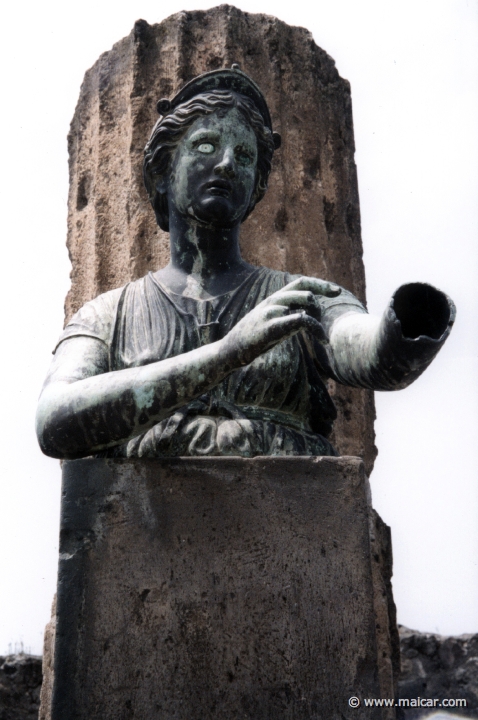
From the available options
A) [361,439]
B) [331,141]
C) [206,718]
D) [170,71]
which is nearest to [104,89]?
[170,71]

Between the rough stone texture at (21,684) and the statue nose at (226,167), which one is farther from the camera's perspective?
the rough stone texture at (21,684)

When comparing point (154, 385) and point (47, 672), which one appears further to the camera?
point (47, 672)

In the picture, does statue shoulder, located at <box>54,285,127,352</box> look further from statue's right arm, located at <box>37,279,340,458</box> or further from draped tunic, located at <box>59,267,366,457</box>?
statue's right arm, located at <box>37,279,340,458</box>

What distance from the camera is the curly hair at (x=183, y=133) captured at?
492cm

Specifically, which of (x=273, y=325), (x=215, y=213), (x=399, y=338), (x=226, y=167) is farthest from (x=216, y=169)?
(x=399, y=338)

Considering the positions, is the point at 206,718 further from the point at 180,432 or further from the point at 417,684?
the point at 417,684

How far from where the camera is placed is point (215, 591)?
4004mm

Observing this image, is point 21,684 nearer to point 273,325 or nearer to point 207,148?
point 207,148

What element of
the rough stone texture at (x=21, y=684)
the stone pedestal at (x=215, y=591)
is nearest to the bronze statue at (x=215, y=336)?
the stone pedestal at (x=215, y=591)

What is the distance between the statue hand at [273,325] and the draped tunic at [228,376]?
42cm

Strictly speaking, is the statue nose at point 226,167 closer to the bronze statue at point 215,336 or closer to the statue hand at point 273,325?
Answer: the bronze statue at point 215,336

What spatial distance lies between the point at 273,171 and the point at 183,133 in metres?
2.37

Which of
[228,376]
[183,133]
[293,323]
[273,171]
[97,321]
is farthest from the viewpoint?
[273,171]

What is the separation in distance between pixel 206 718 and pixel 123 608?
0.46m
